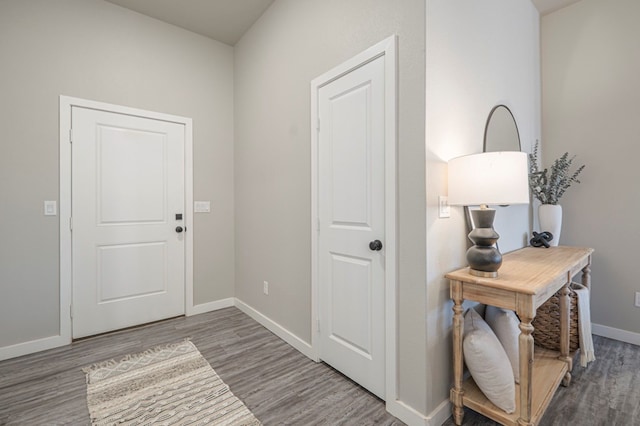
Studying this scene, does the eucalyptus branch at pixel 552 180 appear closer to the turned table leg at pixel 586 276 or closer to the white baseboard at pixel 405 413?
the turned table leg at pixel 586 276

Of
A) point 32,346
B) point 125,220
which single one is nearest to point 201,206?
point 125,220

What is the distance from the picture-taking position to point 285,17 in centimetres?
252

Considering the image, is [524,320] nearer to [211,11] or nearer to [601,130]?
[601,130]

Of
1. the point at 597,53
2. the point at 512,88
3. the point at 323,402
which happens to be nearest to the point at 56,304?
the point at 323,402

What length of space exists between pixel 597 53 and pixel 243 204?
3702 millimetres

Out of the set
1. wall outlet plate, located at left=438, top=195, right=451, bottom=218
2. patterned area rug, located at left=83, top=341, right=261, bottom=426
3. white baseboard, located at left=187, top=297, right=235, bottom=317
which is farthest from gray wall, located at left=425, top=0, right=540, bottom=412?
white baseboard, located at left=187, top=297, right=235, bottom=317

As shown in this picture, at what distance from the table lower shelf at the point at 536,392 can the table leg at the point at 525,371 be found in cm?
6

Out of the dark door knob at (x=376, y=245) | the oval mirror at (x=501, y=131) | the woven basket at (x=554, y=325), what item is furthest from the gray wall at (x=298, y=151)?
the woven basket at (x=554, y=325)

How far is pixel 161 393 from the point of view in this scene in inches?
72.2

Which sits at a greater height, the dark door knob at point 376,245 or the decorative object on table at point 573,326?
the dark door knob at point 376,245

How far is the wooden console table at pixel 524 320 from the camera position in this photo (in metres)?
1.32

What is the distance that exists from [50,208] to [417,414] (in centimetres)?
318

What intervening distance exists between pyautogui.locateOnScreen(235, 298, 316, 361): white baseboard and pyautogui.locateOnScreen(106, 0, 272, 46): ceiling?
3.04m

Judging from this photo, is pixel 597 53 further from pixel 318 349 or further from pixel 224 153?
pixel 224 153
